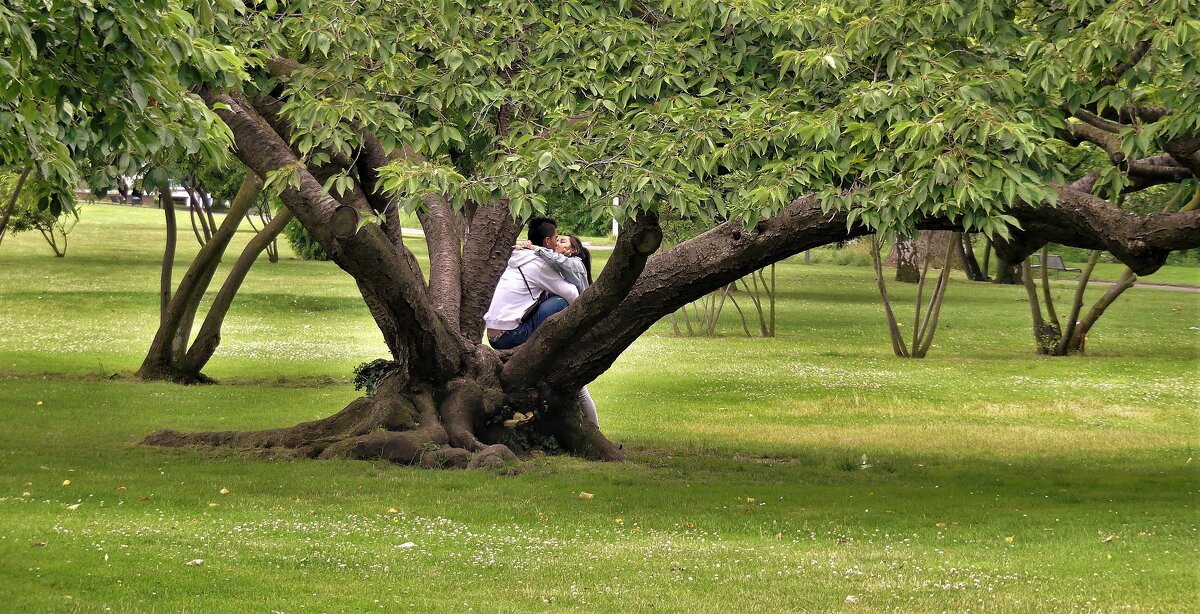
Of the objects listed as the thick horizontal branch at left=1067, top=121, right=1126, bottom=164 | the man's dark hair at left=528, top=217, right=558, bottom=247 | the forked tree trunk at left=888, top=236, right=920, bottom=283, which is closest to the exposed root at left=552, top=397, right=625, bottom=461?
the man's dark hair at left=528, top=217, right=558, bottom=247

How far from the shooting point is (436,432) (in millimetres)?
12766

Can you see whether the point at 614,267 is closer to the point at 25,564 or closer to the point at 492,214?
the point at 492,214

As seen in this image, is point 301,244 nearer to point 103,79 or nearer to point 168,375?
point 168,375

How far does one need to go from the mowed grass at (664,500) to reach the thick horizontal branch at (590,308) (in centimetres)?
105

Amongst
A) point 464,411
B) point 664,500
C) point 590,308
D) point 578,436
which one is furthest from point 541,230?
point 664,500

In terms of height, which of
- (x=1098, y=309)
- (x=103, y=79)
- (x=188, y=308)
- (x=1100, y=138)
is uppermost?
(x=1100, y=138)

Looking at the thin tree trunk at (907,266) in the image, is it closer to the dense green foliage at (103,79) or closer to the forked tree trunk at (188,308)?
the forked tree trunk at (188,308)

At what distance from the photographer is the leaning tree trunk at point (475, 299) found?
10914 millimetres

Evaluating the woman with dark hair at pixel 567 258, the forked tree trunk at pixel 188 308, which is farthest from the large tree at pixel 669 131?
the forked tree trunk at pixel 188 308

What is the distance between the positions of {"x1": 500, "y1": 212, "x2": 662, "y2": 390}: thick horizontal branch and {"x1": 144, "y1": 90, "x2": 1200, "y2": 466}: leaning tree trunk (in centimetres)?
2

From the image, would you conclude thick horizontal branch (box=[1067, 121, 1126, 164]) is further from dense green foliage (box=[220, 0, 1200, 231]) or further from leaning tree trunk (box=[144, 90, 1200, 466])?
leaning tree trunk (box=[144, 90, 1200, 466])

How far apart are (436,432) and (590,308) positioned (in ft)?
6.84

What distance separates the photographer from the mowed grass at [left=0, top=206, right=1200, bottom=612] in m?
7.35

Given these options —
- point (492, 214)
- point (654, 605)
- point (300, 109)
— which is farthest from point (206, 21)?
point (492, 214)
